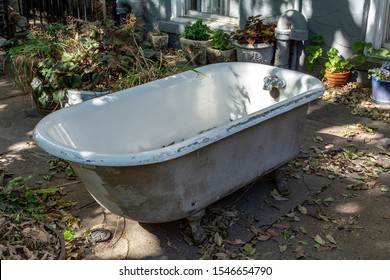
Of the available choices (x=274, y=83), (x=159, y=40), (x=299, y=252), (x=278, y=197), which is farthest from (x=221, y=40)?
(x=299, y=252)

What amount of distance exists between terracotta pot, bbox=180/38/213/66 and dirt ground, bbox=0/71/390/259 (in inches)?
79.0

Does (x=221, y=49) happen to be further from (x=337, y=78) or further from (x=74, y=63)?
(x=74, y=63)

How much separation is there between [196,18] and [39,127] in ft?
14.9

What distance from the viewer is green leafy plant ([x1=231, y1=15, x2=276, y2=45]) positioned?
5.95 m

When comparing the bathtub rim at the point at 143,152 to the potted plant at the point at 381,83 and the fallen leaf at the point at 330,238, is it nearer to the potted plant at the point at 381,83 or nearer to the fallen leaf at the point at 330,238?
the fallen leaf at the point at 330,238

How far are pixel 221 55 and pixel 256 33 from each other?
532 millimetres

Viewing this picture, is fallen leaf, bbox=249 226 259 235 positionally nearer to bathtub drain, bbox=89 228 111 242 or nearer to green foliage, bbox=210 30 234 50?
bathtub drain, bbox=89 228 111 242

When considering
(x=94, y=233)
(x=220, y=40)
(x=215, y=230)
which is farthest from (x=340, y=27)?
(x=94, y=233)

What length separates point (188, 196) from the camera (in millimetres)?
3139

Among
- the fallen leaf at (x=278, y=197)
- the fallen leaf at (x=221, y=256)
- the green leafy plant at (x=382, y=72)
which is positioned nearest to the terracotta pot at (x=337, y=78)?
the green leafy plant at (x=382, y=72)

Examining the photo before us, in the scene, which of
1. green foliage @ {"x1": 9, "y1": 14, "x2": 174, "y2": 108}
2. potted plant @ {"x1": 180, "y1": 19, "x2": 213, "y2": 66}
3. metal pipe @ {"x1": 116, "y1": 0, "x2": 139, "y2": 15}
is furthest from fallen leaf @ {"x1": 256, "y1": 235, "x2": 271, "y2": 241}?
metal pipe @ {"x1": 116, "y1": 0, "x2": 139, "y2": 15}

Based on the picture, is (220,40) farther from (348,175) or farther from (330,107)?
(348,175)

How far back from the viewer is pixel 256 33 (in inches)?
234

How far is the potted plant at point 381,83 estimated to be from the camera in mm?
5262
